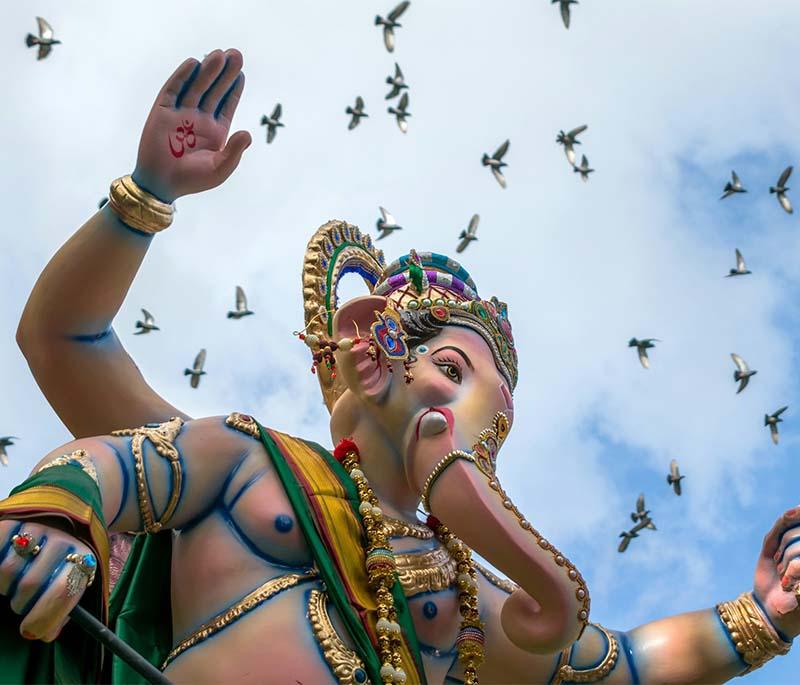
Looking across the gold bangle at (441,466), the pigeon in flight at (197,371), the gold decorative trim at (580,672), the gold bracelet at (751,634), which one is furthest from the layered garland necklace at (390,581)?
the pigeon in flight at (197,371)

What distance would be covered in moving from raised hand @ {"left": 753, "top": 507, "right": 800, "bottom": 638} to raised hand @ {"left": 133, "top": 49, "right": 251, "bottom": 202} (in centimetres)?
201

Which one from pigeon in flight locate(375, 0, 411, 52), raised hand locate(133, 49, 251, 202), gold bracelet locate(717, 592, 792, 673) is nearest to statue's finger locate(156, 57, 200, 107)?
raised hand locate(133, 49, 251, 202)

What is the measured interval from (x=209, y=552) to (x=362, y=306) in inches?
39.9

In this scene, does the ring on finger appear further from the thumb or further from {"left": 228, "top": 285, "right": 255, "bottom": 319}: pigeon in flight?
Result: {"left": 228, "top": 285, "right": 255, "bottom": 319}: pigeon in flight

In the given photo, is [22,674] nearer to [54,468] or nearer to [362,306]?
[54,468]

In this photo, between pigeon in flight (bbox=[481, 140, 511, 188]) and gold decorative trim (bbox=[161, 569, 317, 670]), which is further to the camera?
pigeon in flight (bbox=[481, 140, 511, 188])

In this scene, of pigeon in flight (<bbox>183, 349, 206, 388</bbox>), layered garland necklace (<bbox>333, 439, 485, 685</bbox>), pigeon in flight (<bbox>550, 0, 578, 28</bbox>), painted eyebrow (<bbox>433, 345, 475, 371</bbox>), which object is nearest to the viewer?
layered garland necklace (<bbox>333, 439, 485, 685</bbox>)

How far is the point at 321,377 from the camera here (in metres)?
5.98

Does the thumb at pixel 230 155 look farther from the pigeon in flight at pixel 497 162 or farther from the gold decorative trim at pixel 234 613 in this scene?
the pigeon in flight at pixel 497 162

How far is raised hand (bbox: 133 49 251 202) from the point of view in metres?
5.28

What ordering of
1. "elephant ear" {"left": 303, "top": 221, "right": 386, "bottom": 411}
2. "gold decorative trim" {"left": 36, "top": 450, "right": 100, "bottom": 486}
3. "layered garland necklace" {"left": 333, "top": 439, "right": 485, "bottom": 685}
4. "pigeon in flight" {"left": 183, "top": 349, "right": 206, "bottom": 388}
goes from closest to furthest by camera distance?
"gold decorative trim" {"left": 36, "top": 450, "right": 100, "bottom": 486}
"layered garland necklace" {"left": 333, "top": 439, "right": 485, "bottom": 685}
"elephant ear" {"left": 303, "top": 221, "right": 386, "bottom": 411}
"pigeon in flight" {"left": 183, "top": 349, "right": 206, "bottom": 388}

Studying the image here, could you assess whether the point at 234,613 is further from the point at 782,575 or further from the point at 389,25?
the point at 389,25

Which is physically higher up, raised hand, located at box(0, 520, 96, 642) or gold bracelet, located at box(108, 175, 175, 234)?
gold bracelet, located at box(108, 175, 175, 234)

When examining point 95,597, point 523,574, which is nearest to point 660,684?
point 523,574
